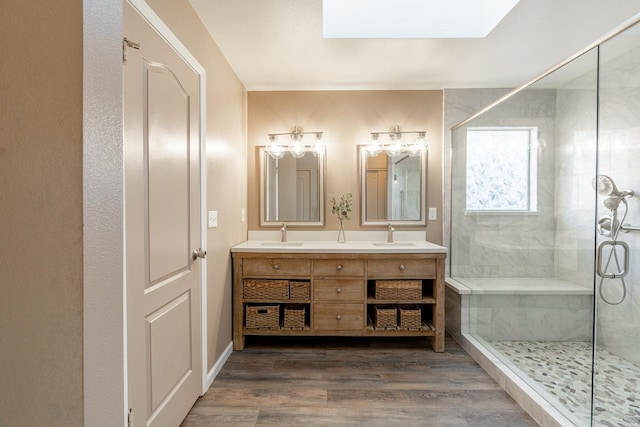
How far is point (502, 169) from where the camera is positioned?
253 cm

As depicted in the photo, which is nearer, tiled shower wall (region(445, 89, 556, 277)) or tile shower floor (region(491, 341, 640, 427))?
tile shower floor (region(491, 341, 640, 427))

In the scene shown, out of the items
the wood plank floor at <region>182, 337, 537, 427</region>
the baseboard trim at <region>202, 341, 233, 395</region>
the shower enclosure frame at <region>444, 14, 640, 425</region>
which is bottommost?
the wood plank floor at <region>182, 337, 537, 427</region>

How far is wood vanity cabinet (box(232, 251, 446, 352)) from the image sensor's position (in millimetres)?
2406

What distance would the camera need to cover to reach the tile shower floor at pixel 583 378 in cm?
160

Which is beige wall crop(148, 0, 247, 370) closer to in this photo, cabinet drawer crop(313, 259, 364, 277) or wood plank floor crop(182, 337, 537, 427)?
wood plank floor crop(182, 337, 537, 427)

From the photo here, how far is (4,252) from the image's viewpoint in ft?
1.77

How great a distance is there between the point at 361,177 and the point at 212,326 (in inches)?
71.7

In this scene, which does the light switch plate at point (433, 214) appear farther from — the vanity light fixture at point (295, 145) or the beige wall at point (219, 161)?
the beige wall at point (219, 161)

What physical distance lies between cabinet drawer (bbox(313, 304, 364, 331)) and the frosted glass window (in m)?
1.40

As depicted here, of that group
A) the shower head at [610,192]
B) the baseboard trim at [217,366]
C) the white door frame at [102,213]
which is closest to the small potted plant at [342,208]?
the baseboard trim at [217,366]

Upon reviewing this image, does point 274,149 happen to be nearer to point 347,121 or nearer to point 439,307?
point 347,121

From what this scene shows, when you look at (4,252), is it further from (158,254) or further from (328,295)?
(328,295)

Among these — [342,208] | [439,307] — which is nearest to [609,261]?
[439,307]

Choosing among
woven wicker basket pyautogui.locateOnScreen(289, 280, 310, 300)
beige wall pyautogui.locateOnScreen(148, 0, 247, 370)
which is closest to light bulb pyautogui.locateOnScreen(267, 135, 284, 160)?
beige wall pyautogui.locateOnScreen(148, 0, 247, 370)
